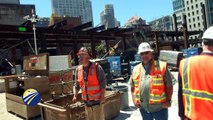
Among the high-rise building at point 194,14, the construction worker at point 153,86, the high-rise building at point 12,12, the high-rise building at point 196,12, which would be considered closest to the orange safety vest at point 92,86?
the construction worker at point 153,86

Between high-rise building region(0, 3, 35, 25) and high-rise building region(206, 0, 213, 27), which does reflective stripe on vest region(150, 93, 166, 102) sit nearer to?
high-rise building region(0, 3, 35, 25)

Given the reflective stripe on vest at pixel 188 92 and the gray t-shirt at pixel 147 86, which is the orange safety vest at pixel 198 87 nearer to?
the reflective stripe on vest at pixel 188 92

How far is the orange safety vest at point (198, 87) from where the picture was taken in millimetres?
2680

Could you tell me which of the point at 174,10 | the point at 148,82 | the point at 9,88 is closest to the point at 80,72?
the point at 148,82

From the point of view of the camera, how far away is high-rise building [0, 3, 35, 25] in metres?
60.6

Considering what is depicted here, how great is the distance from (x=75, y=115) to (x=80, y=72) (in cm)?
157

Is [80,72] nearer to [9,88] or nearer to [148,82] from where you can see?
[148,82]

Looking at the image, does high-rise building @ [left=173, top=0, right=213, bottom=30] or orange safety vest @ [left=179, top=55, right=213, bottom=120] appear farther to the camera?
high-rise building @ [left=173, top=0, right=213, bottom=30]

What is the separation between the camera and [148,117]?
4477 mm

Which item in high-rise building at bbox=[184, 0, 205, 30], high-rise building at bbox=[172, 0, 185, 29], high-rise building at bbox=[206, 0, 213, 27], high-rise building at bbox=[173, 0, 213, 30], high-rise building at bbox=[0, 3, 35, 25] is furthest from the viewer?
high-rise building at bbox=[172, 0, 185, 29]

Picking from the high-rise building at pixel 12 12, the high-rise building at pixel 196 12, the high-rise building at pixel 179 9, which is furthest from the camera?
the high-rise building at pixel 179 9

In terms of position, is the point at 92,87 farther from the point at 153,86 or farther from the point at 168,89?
the point at 168,89

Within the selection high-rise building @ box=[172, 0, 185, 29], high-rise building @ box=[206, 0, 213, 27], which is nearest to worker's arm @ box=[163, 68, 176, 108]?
high-rise building @ box=[206, 0, 213, 27]

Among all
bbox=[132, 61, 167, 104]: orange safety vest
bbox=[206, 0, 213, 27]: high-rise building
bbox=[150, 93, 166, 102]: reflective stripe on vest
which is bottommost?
bbox=[150, 93, 166, 102]: reflective stripe on vest
